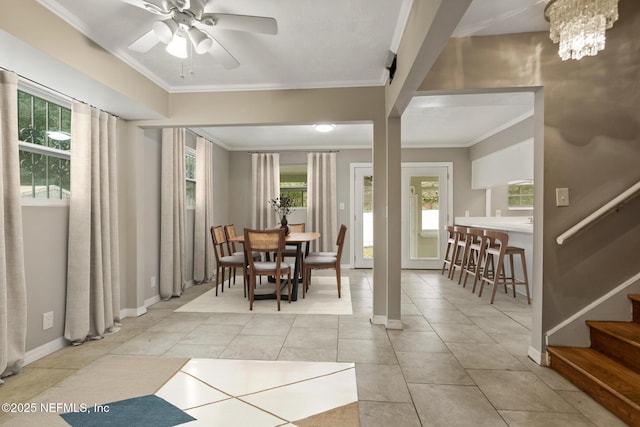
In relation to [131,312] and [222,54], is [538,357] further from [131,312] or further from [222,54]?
[131,312]

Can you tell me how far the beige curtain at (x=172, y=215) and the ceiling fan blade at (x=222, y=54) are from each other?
203 cm

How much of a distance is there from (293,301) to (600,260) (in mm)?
2925

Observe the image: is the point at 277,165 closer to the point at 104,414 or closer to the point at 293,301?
the point at 293,301

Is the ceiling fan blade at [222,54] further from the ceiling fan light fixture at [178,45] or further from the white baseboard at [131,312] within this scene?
the white baseboard at [131,312]

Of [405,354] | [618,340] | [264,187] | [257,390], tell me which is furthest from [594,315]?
[264,187]

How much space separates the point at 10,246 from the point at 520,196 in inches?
257

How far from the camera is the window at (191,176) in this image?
4590 mm

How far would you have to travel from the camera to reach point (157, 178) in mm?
3762

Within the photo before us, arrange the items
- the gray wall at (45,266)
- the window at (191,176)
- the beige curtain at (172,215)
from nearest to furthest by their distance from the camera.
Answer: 1. the gray wall at (45,266)
2. the beige curtain at (172,215)
3. the window at (191,176)

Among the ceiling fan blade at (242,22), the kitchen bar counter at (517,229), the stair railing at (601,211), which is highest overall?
the ceiling fan blade at (242,22)

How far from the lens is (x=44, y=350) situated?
92.7 inches

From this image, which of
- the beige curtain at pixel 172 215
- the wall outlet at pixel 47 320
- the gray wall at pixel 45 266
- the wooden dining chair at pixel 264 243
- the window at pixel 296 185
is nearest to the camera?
the gray wall at pixel 45 266

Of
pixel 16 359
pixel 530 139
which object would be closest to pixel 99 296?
pixel 16 359

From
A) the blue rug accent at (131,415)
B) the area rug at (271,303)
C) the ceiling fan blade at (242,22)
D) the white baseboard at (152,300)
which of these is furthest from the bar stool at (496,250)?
the white baseboard at (152,300)
